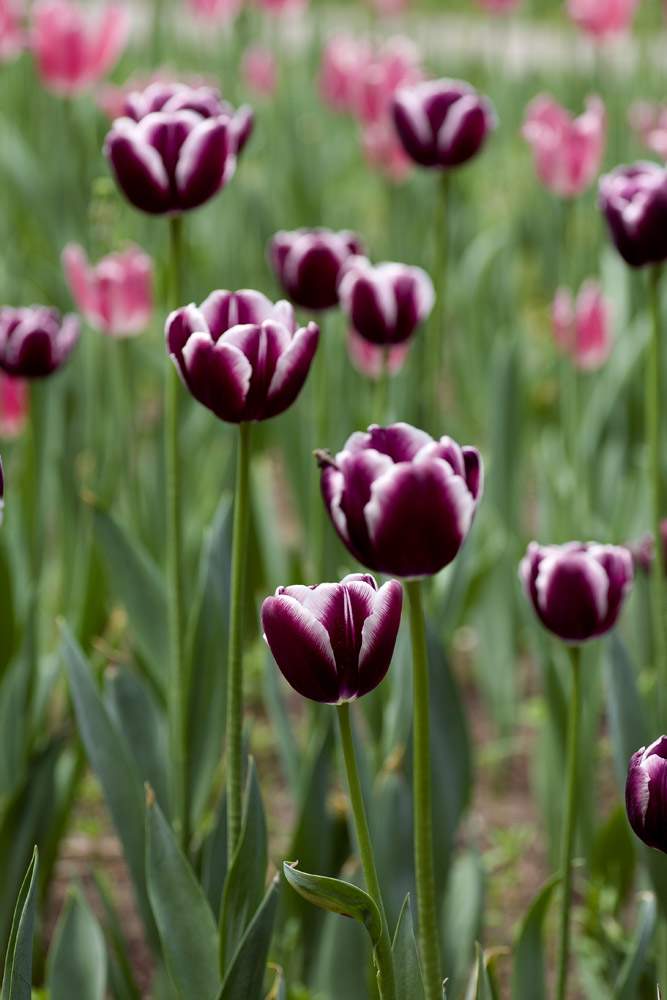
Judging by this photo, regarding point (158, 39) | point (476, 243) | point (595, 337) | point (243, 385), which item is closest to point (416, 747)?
point (243, 385)

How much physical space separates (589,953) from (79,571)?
80 cm

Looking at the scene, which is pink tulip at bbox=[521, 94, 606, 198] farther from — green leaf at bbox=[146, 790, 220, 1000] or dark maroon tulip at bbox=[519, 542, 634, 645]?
green leaf at bbox=[146, 790, 220, 1000]

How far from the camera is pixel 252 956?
77 centimetres

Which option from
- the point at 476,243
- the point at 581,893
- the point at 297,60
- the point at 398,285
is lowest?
the point at 581,893

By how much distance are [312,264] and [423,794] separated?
2.37ft

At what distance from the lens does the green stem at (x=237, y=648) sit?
31.3 inches

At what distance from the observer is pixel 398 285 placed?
3.98ft

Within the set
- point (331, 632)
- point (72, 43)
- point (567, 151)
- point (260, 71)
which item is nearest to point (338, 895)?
point (331, 632)

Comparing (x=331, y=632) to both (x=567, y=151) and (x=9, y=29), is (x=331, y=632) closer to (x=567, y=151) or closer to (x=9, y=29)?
(x=567, y=151)

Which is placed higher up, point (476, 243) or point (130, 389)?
point (476, 243)

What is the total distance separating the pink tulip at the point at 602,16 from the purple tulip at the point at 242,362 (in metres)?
2.38

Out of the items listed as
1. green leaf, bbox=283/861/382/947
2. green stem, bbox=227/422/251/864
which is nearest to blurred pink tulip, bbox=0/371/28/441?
green stem, bbox=227/422/251/864

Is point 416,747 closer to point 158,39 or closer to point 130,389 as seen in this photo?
point 130,389

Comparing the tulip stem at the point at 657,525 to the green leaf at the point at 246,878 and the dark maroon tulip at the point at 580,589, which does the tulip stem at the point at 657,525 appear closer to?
the dark maroon tulip at the point at 580,589
